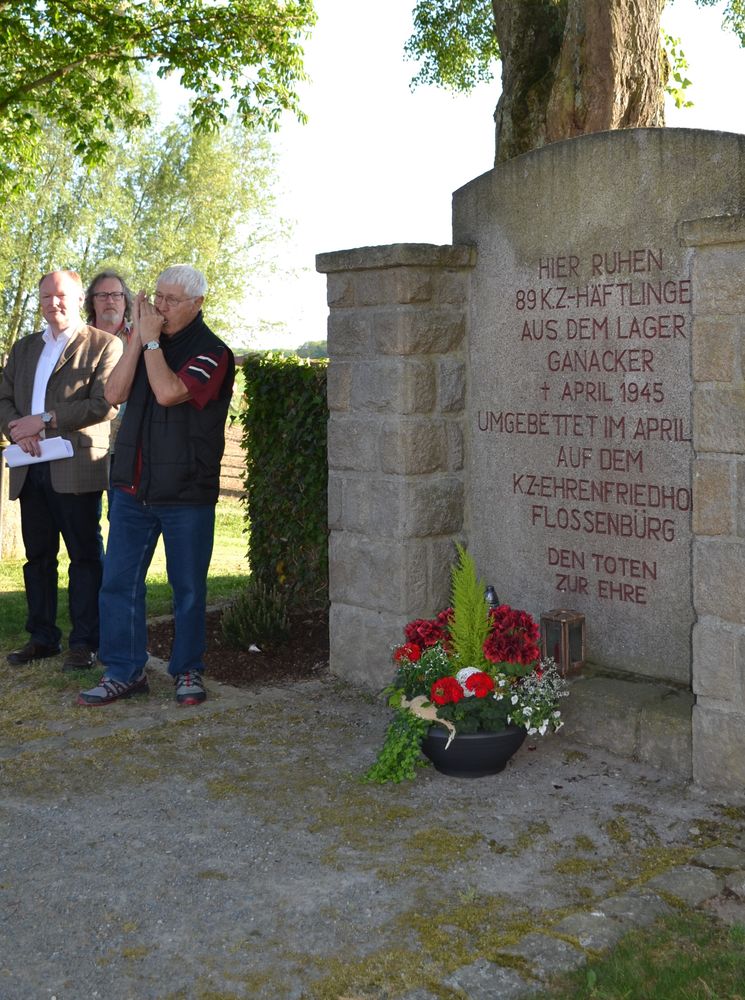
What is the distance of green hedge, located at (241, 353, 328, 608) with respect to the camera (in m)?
7.00

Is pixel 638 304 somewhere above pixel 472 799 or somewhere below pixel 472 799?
above

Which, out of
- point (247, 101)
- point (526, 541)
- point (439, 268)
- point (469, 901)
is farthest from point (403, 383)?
point (247, 101)

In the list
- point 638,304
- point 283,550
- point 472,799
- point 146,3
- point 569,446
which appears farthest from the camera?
point 146,3

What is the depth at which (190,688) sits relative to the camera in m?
5.55

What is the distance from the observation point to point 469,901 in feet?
11.6

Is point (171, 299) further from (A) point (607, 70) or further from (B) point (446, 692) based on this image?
(A) point (607, 70)

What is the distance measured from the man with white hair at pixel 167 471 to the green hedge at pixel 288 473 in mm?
1546

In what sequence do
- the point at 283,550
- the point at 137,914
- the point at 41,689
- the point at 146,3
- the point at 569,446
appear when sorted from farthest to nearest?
1. the point at 146,3
2. the point at 283,550
3. the point at 41,689
4. the point at 569,446
5. the point at 137,914

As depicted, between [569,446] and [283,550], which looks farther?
[283,550]

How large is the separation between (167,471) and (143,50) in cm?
937

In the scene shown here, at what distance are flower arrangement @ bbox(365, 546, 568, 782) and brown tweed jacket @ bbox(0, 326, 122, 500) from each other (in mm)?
2070

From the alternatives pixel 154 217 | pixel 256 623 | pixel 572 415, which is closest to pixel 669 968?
pixel 572 415

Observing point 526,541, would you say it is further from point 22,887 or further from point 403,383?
point 22,887

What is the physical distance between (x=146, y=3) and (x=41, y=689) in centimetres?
966
